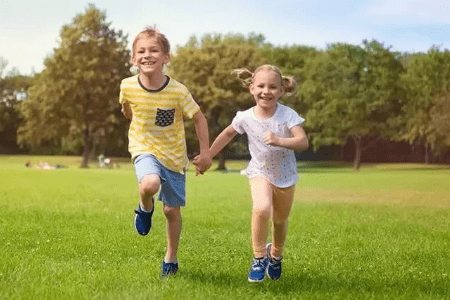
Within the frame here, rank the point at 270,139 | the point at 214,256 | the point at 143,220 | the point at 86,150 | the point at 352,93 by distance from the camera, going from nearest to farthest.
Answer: the point at 270,139, the point at 143,220, the point at 214,256, the point at 86,150, the point at 352,93

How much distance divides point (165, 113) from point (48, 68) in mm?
52829

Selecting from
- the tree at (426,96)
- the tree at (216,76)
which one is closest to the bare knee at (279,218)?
the tree at (216,76)

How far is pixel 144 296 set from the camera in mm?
5496

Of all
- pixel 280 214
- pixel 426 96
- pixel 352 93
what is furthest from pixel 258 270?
pixel 426 96

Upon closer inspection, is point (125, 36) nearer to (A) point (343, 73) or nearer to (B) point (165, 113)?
(A) point (343, 73)

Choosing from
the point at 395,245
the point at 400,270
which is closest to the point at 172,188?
the point at 400,270

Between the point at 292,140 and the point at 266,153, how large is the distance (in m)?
0.45

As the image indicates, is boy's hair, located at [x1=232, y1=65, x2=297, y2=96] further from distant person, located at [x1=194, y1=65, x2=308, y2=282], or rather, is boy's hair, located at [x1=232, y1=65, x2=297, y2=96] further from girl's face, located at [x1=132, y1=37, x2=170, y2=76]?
girl's face, located at [x1=132, y1=37, x2=170, y2=76]

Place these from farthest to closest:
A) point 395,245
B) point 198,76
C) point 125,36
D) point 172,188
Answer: point 125,36
point 198,76
point 395,245
point 172,188

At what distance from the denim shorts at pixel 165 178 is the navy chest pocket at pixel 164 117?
316 millimetres

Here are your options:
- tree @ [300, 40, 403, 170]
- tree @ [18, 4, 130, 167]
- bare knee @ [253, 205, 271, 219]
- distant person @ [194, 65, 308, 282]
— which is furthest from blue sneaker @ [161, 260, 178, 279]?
tree @ [300, 40, 403, 170]

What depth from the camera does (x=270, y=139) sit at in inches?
235

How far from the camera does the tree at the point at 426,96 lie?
58.7 metres

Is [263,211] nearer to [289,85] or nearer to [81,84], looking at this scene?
[289,85]
